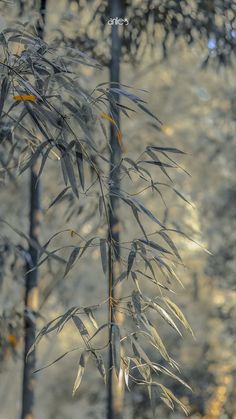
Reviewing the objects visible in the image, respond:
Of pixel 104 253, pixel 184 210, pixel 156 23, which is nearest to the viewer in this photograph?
pixel 104 253

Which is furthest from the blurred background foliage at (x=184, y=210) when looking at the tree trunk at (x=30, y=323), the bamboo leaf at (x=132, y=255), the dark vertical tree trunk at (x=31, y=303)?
the bamboo leaf at (x=132, y=255)

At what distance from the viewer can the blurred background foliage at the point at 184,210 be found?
4.75 m

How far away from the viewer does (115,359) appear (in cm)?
201

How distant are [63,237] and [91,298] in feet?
3.36

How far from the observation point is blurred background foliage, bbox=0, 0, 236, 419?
4746 mm

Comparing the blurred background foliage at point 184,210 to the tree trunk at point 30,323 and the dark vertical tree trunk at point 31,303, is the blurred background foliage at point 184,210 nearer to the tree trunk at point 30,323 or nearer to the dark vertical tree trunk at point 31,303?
the dark vertical tree trunk at point 31,303

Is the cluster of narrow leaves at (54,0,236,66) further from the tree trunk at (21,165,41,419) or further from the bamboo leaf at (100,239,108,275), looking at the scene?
the bamboo leaf at (100,239,108,275)

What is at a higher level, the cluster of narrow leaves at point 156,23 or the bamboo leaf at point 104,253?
the cluster of narrow leaves at point 156,23

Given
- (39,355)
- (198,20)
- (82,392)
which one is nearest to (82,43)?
(198,20)

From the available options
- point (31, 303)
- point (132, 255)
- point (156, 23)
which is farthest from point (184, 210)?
point (132, 255)

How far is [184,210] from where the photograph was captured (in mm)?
8141

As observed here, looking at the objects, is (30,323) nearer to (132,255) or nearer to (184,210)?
(132,255)

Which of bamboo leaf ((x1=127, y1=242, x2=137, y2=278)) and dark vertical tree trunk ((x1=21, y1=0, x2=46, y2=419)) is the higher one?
dark vertical tree trunk ((x1=21, y1=0, x2=46, y2=419))

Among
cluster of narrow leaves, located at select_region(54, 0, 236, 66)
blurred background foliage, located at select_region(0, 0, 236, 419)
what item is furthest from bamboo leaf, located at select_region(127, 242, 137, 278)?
blurred background foliage, located at select_region(0, 0, 236, 419)
